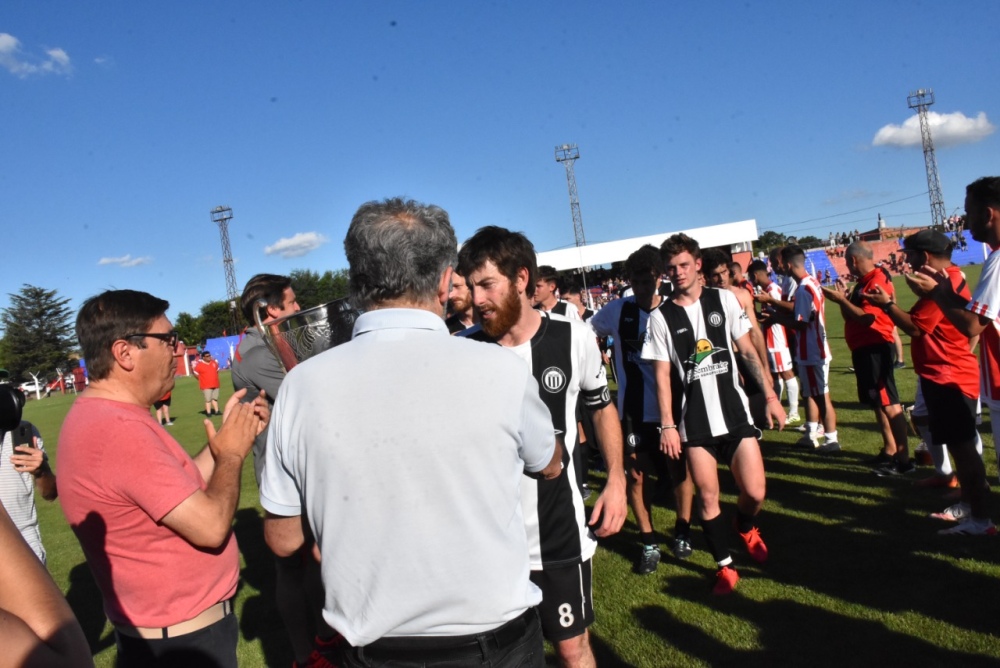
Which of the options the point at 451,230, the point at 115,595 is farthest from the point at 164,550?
the point at 451,230

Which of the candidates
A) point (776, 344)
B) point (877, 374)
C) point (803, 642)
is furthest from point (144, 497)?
point (776, 344)

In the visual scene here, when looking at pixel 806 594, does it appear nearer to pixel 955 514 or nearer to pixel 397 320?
pixel 955 514

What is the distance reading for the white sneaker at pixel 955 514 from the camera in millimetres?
5265

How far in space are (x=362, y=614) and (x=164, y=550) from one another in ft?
3.55

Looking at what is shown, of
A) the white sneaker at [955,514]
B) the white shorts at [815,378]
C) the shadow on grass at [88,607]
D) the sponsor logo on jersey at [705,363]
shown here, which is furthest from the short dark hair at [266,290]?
the white shorts at [815,378]

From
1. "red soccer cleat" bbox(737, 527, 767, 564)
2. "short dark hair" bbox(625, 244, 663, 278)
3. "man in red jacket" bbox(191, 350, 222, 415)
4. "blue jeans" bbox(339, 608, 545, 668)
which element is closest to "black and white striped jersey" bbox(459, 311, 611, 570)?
"blue jeans" bbox(339, 608, 545, 668)

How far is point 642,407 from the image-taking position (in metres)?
5.90

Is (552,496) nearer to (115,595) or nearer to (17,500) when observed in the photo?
(115,595)

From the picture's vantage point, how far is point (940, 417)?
5297 millimetres

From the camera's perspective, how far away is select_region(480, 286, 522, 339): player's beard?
11.3 ft

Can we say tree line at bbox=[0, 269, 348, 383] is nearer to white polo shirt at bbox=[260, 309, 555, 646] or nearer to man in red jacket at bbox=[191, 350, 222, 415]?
man in red jacket at bbox=[191, 350, 222, 415]

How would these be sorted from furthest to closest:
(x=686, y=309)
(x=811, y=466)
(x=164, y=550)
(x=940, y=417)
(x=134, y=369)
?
(x=811, y=466)
(x=940, y=417)
(x=686, y=309)
(x=134, y=369)
(x=164, y=550)

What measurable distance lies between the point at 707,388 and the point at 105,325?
3688 millimetres

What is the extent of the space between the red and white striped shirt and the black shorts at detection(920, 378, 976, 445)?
257 centimetres
